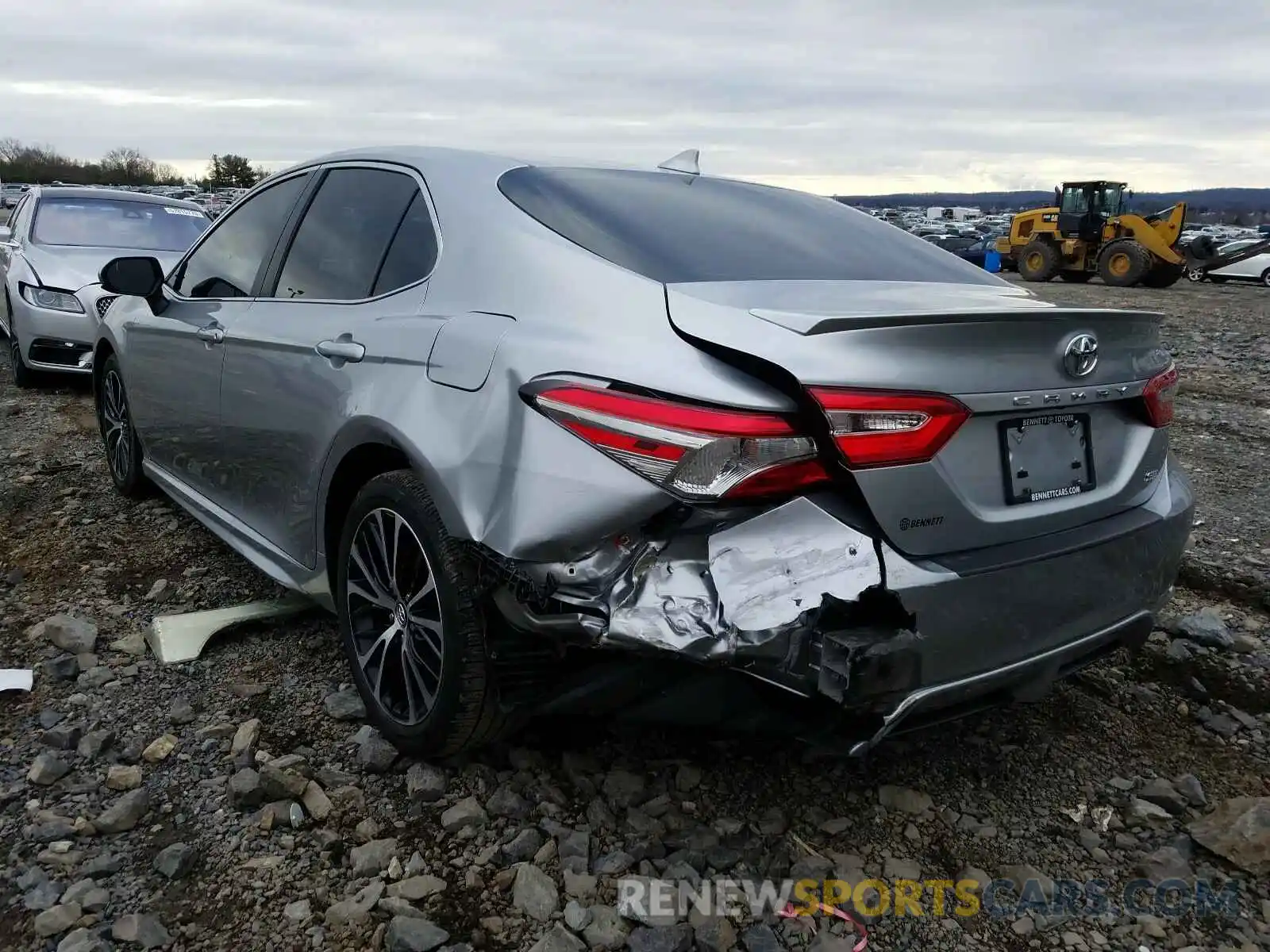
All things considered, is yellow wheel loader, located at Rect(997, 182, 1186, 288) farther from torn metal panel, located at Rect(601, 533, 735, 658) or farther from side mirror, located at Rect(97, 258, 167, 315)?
torn metal panel, located at Rect(601, 533, 735, 658)

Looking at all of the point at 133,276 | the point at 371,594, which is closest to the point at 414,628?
the point at 371,594

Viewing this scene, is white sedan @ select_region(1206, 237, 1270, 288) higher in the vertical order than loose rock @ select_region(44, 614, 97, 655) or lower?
higher

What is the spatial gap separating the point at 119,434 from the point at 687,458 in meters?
3.92

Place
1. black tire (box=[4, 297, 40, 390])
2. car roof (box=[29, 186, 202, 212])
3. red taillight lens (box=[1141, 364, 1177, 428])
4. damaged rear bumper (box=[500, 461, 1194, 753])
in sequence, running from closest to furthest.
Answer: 1. damaged rear bumper (box=[500, 461, 1194, 753])
2. red taillight lens (box=[1141, 364, 1177, 428])
3. black tire (box=[4, 297, 40, 390])
4. car roof (box=[29, 186, 202, 212])

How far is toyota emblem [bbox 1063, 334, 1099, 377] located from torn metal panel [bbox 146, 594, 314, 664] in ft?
8.56

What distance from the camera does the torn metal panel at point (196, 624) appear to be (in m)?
3.23

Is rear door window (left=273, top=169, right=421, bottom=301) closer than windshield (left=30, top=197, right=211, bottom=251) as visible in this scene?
Yes

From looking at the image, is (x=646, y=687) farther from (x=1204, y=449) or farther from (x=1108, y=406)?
(x=1204, y=449)

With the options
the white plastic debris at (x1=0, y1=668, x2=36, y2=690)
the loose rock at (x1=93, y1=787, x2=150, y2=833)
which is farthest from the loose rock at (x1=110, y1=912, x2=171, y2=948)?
the white plastic debris at (x1=0, y1=668, x2=36, y2=690)

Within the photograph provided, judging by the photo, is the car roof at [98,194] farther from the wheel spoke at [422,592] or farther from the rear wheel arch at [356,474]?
the wheel spoke at [422,592]

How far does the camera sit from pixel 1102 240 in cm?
2297

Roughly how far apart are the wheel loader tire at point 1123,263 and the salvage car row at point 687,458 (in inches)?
831

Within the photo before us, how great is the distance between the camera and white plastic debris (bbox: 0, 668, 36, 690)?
2.98 meters

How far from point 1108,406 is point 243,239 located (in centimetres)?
294
